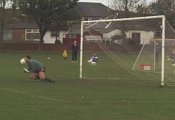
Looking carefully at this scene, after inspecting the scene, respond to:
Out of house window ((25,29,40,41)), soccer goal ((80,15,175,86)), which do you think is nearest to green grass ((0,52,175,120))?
soccer goal ((80,15,175,86))

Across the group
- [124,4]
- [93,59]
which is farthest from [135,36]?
[124,4]

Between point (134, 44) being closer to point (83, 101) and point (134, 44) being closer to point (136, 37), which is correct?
point (136, 37)

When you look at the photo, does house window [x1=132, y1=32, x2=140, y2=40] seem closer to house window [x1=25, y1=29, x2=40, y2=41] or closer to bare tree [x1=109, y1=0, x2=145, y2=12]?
bare tree [x1=109, y1=0, x2=145, y2=12]

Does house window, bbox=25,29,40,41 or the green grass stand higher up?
house window, bbox=25,29,40,41

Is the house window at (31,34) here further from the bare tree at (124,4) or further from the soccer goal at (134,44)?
the soccer goal at (134,44)

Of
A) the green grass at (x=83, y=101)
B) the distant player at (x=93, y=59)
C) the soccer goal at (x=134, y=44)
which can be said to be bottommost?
the green grass at (x=83, y=101)

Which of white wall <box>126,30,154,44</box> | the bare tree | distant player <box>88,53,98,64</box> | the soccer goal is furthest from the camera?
the bare tree

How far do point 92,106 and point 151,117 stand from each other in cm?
251

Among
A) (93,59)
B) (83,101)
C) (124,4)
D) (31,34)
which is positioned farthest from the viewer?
(31,34)

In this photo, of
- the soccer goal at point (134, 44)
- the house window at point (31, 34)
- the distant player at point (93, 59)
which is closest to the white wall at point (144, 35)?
the soccer goal at point (134, 44)

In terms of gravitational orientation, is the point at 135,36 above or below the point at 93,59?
above

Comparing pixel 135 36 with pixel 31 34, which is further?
pixel 31 34

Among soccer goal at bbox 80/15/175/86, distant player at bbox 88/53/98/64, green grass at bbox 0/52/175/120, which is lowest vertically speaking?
green grass at bbox 0/52/175/120

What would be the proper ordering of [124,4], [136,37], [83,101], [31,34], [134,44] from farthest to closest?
[31,34], [124,4], [136,37], [134,44], [83,101]
